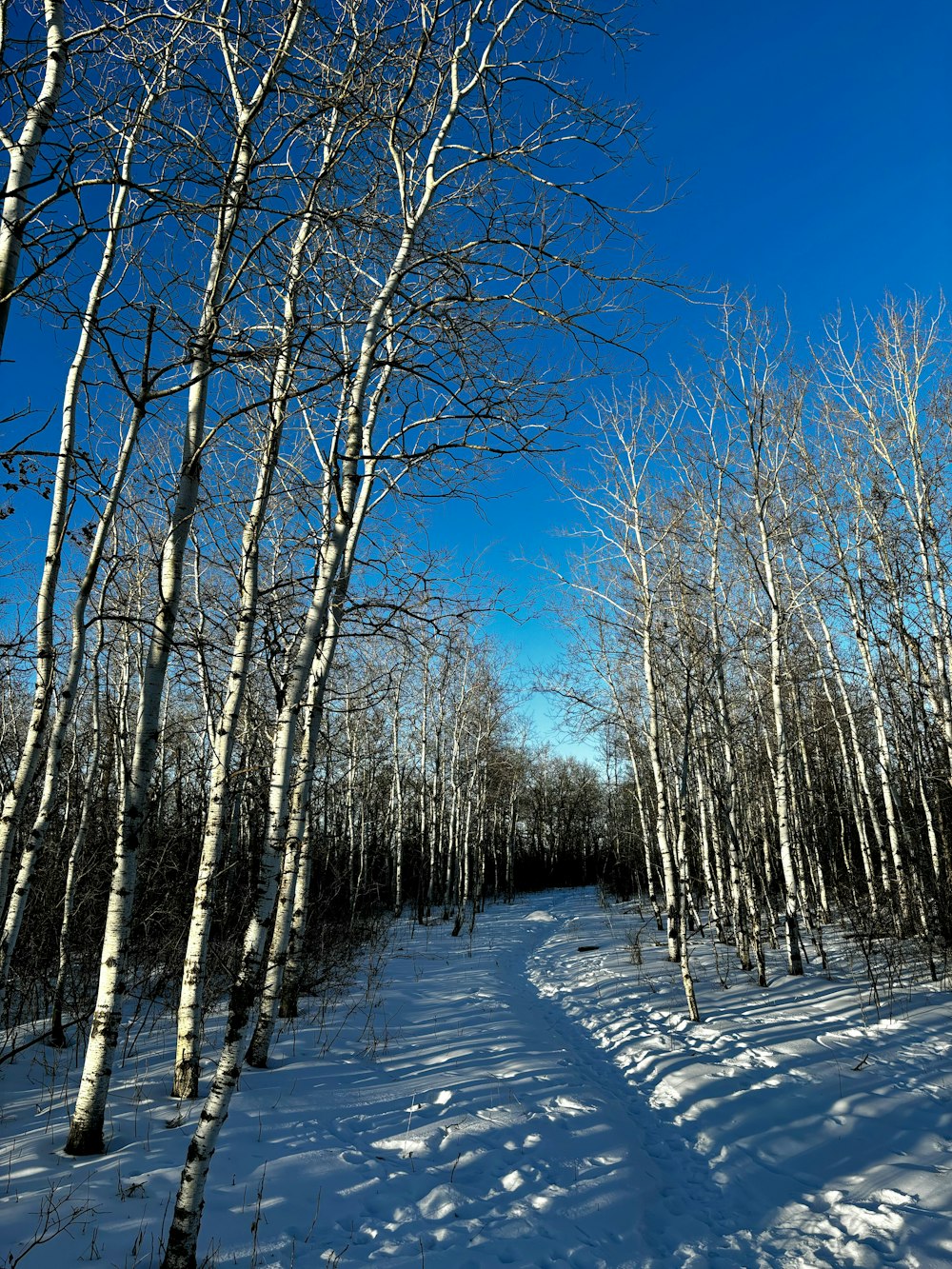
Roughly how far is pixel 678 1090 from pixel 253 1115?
3.93 metres

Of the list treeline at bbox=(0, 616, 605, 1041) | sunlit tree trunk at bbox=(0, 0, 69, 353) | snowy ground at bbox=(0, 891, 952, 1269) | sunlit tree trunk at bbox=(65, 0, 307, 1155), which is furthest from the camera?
treeline at bbox=(0, 616, 605, 1041)

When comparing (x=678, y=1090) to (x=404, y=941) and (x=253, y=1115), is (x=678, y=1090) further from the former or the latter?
(x=404, y=941)

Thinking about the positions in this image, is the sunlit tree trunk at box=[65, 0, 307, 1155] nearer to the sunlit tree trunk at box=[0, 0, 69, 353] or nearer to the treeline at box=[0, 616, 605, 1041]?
the treeline at box=[0, 616, 605, 1041]

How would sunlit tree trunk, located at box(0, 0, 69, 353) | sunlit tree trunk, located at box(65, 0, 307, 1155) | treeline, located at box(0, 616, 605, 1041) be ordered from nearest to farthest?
sunlit tree trunk, located at box(0, 0, 69, 353) → sunlit tree trunk, located at box(65, 0, 307, 1155) → treeline, located at box(0, 616, 605, 1041)

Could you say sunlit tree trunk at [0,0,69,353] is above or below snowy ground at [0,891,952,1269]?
above

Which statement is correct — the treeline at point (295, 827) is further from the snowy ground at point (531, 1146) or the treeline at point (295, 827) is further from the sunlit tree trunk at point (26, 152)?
the sunlit tree trunk at point (26, 152)

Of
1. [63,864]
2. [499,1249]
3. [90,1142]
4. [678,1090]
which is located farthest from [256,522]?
[63,864]

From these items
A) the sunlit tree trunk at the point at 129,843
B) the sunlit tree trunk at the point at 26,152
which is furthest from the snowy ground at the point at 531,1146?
the sunlit tree trunk at the point at 26,152

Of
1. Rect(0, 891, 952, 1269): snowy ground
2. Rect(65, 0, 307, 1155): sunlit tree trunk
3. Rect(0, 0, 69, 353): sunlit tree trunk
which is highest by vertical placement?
Rect(0, 0, 69, 353): sunlit tree trunk

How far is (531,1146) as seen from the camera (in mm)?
4961

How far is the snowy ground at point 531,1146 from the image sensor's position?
3805mm

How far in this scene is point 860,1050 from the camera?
7.09m

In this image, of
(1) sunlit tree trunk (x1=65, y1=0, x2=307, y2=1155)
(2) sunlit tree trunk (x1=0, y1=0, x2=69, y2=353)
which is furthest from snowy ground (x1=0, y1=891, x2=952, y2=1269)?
(2) sunlit tree trunk (x1=0, y1=0, x2=69, y2=353)

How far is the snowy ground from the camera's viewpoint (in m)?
3.80
